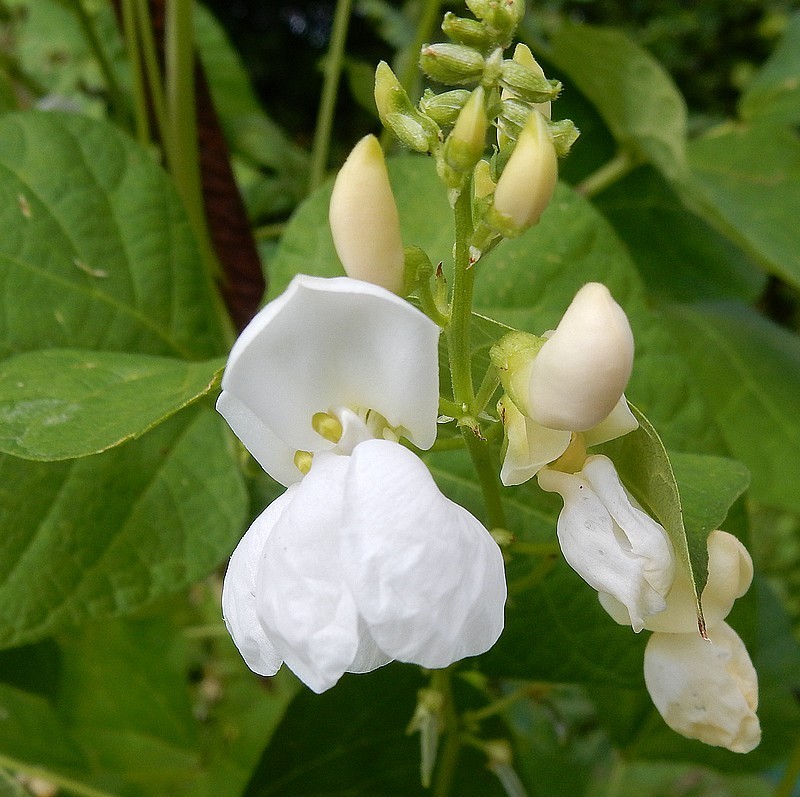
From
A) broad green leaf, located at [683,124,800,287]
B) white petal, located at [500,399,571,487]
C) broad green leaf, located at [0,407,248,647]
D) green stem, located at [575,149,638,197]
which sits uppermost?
white petal, located at [500,399,571,487]

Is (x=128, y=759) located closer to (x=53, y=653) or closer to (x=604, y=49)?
(x=53, y=653)

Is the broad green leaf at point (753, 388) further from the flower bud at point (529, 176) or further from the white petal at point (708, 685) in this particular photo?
the flower bud at point (529, 176)

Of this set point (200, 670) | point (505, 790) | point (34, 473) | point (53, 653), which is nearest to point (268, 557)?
point (34, 473)

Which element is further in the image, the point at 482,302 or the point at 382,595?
the point at 482,302

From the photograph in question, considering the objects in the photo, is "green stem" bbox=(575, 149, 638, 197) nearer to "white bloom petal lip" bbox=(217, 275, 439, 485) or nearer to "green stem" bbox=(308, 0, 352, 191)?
"green stem" bbox=(308, 0, 352, 191)

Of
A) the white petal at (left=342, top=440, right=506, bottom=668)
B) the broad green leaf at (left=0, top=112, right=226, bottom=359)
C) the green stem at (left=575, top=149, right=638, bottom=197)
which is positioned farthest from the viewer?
the green stem at (left=575, top=149, right=638, bottom=197)

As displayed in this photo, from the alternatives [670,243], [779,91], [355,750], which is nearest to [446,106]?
[355,750]

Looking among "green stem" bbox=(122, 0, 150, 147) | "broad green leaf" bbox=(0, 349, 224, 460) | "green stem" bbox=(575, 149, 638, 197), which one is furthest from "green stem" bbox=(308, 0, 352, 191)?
"broad green leaf" bbox=(0, 349, 224, 460)
